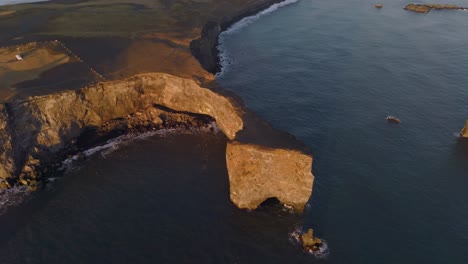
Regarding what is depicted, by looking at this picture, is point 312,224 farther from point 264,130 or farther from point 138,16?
point 138,16

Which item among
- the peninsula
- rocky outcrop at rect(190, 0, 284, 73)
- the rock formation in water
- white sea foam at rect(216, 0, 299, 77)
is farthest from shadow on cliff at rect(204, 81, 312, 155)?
the rock formation in water

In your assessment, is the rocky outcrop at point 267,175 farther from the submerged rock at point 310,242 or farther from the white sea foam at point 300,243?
the submerged rock at point 310,242

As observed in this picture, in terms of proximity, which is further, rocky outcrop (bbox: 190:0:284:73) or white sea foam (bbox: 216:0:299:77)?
white sea foam (bbox: 216:0:299:77)

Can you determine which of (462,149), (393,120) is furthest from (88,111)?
(462,149)

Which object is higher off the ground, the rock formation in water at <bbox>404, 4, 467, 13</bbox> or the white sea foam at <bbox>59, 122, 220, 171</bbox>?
the rock formation in water at <bbox>404, 4, 467, 13</bbox>

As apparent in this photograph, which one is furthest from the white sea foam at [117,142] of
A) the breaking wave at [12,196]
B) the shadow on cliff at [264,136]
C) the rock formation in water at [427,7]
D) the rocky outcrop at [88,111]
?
the rock formation in water at [427,7]

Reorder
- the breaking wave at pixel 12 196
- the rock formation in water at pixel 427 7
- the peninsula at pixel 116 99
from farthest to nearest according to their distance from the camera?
the rock formation in water at pixel 427 7 → the breaking wave at pixel 12 196 → the peninsula at pixel 116 99

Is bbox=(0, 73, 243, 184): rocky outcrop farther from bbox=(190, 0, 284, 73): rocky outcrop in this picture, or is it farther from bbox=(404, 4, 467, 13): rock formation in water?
bbox=(404, 4, 467, 13): rock formation in water
